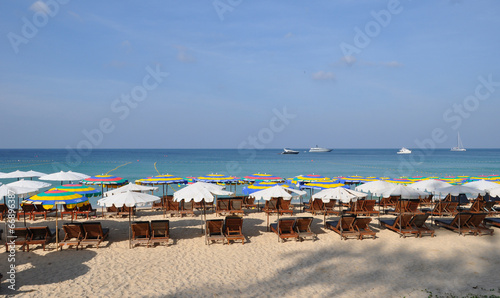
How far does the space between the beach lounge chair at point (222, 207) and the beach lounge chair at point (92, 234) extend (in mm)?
5233

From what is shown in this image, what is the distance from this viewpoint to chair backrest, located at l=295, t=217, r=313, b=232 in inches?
389

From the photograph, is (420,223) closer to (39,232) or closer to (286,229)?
(286,229)

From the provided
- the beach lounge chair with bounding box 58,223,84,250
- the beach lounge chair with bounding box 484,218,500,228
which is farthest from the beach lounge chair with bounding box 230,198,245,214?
the beach lounge chair with bounding box 484,218,500,228

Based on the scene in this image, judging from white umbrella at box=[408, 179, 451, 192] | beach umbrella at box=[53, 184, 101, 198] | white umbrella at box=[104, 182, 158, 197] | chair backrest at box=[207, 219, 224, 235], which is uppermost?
beach umbrella at box=[53, 184, 101, 198]

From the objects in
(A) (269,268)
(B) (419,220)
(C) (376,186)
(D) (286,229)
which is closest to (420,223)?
(B) (419,220)

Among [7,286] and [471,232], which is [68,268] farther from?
[471,232]

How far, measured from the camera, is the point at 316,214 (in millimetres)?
14023

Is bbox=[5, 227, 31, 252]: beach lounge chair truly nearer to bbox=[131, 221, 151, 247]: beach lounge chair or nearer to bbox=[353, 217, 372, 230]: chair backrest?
bbox=[131, 221, 151, 247]: beach lounge chair

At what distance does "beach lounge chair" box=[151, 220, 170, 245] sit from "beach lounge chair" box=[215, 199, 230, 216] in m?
4.21

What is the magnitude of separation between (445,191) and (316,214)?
509cm

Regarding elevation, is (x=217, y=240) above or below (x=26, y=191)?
below

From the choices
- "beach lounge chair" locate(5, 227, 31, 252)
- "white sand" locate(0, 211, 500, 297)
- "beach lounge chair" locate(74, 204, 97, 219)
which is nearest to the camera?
"white sand" locate(0, 211, 500, 297)

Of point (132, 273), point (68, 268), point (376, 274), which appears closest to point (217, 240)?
point (132, 273)

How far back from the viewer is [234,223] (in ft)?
32.0
